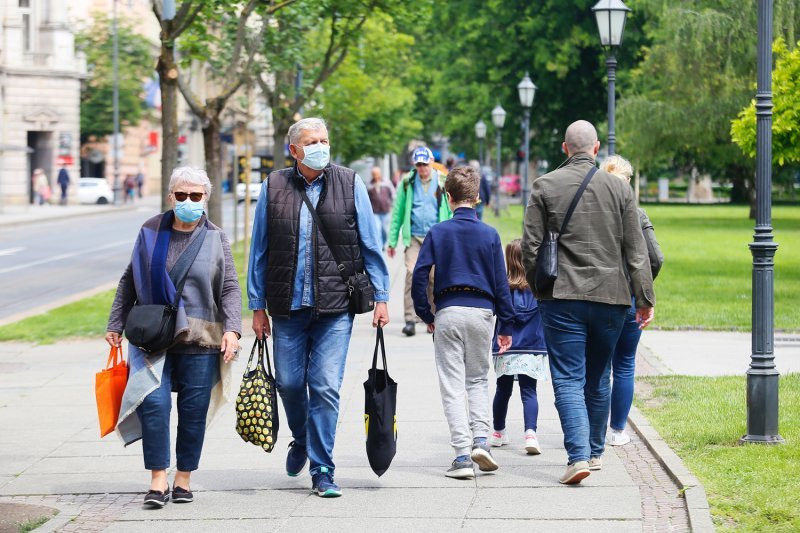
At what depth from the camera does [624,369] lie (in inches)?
340

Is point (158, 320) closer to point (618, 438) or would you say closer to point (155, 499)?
point (155, 499)

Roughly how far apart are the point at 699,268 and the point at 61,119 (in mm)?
41912

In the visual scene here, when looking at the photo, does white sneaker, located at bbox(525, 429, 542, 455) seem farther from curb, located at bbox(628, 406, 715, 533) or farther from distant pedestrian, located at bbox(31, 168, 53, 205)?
distant pedestrian, located at bbox(31, 168, 53, 205)

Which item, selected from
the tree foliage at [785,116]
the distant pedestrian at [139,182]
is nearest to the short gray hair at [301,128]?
the tree foliage at [785,116]

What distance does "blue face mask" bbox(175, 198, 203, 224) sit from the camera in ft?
23.2

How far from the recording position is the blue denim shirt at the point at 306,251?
7.32 m

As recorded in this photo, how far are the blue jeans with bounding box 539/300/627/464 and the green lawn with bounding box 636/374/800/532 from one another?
0.68m

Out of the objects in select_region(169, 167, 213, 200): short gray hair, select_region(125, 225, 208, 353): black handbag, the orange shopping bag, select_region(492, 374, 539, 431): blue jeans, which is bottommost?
select_region(492, 374, 539, 431): blue jeans

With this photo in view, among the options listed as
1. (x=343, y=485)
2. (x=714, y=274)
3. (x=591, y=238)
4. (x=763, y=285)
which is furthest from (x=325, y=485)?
(x=714, y=274)

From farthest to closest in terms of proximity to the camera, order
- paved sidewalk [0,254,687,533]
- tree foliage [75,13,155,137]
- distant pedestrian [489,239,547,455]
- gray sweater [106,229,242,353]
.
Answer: tree foliage [75,13,155,137], distant pedestrian [489,239,547,455], gray sweater [106,229,242,353], paved sidewalk [0,254,687,533]

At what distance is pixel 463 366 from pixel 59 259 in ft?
77.6

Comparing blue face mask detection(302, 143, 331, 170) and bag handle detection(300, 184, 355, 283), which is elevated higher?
blue face mask detection(302, 143, 331, 170)

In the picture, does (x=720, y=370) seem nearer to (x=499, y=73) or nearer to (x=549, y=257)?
(x=549, y=257)

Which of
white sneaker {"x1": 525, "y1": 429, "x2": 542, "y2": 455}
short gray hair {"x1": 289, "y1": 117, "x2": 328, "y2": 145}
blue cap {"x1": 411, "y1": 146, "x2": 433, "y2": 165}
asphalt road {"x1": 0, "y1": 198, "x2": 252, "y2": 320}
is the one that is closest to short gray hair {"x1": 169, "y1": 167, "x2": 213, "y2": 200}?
short gray hair {"x1": 289, "y1": 117, "x2": 328, "y2": 145}
